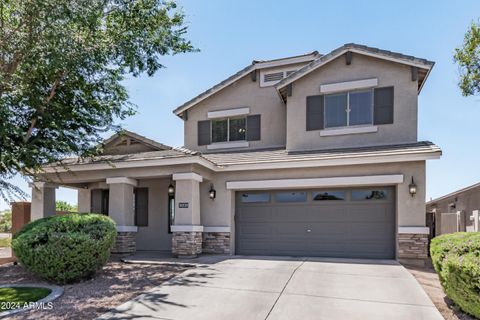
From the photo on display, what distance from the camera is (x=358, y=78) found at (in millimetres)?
12312

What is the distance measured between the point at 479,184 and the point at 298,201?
865cm

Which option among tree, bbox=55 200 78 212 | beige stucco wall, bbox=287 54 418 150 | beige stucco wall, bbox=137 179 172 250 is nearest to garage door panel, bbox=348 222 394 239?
beige stucco wall, bbox=287 54 418 150

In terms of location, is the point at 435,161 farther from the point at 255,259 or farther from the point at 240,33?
the point at 240,33

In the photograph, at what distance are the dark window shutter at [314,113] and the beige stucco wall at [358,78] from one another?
6.7 inches

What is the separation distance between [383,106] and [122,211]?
10314 mm

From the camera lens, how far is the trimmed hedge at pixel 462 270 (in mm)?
5371

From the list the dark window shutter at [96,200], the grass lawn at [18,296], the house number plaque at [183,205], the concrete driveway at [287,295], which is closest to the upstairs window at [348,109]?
the concrete driveway at [287,295]

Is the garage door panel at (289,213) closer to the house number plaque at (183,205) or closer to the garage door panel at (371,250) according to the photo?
the garage door panel at (371,250)

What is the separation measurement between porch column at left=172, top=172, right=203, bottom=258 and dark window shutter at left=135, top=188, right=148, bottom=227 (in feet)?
12.2

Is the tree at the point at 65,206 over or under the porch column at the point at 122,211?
under

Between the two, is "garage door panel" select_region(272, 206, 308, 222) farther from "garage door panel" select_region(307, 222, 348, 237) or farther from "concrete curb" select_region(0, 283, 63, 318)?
"concrete curb" select_region(0, 283, 63, 318)

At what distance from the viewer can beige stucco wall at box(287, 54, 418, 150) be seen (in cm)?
1163

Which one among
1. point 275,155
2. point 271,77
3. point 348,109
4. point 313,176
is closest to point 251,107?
point 271,77

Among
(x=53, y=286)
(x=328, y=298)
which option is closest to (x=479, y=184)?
(x=328, y=298)
